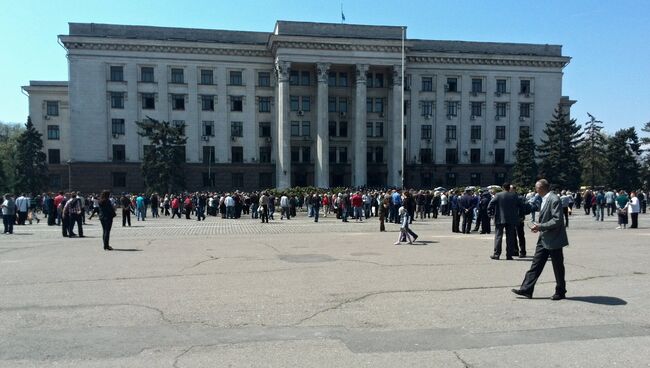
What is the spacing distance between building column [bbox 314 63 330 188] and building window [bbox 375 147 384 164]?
26.9ft

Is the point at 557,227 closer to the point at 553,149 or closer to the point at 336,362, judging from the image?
the point at 336,362

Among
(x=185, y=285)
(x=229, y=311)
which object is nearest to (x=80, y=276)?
(x=185, y=285)

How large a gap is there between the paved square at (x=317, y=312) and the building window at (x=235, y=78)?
49638 millimetres

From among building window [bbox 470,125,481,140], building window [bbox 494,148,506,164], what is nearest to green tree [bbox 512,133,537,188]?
building window [bbox 494,148,506,164]

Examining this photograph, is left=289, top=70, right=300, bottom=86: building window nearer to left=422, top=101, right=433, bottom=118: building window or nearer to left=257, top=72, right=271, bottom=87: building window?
left=257, top=72, right=271, bottom=87: building window

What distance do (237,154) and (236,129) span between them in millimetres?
3225

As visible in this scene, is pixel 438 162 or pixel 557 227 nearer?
pixel 557 227

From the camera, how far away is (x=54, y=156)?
217ft

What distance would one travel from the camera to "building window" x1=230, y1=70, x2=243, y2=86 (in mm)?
60156

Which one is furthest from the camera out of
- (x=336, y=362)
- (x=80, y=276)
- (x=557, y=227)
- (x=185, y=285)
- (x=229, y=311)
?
(x=80, y=276)

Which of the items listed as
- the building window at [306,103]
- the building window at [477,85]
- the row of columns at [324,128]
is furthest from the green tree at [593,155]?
the building window at [306,103]

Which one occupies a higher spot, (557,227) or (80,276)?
(557,227)

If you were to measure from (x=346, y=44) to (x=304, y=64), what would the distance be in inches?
226

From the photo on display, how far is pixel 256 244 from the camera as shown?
623 inches
